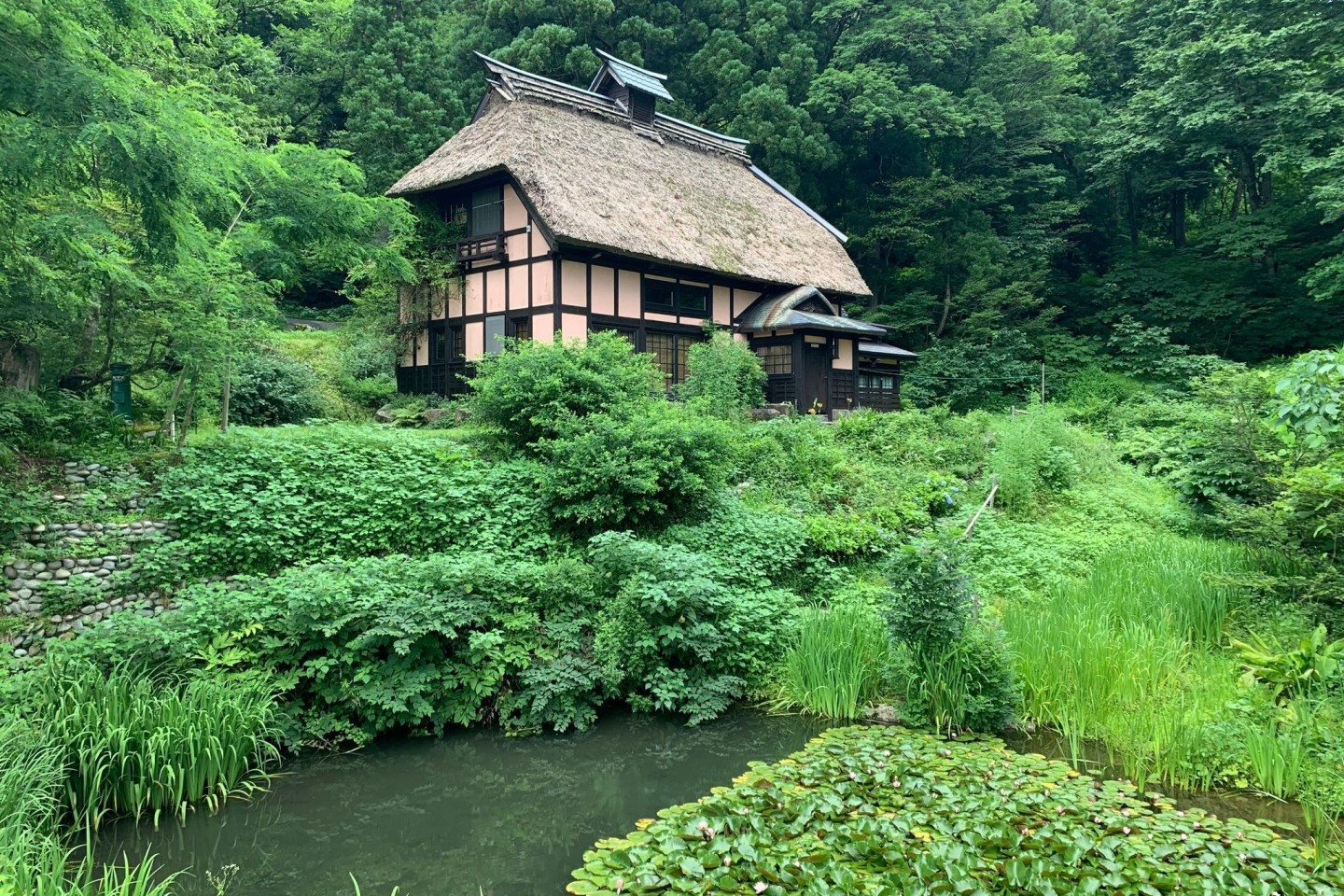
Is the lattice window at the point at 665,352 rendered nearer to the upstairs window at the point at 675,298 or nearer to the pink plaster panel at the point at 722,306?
the upstairs window at the point at 675,298

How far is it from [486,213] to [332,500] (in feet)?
35.9

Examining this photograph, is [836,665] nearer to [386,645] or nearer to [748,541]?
[748,541]

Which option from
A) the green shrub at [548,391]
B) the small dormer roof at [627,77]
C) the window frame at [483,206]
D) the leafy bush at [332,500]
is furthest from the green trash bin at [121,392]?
the small dormer roof at [627,77]

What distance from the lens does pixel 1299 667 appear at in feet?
18.4

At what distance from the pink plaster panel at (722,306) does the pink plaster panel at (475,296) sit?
5692 millimetres

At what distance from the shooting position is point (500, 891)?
14.3 feet

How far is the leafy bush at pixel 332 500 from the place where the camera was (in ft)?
25.1

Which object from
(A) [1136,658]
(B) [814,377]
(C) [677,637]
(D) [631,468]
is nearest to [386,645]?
(C) [677,637]

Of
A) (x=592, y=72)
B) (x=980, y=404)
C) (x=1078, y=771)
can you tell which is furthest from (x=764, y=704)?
(x=592, y=72)

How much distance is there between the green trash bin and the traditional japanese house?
7.60 m

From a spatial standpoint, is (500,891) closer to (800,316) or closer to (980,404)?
(800,316)

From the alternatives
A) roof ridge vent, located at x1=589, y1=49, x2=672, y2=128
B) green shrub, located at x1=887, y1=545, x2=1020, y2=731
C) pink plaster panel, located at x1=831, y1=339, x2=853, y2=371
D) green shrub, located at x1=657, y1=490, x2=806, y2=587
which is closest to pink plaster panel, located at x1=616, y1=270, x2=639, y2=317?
roof ridge vent, located at x1=589, y1=49, x2=672, y2=128

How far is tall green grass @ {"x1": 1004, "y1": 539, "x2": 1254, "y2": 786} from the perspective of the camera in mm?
5473

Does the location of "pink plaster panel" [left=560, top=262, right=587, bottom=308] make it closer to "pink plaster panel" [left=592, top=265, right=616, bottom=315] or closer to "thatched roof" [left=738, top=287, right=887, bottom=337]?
"pink plaster panel" [left=592, top=265, right=616, bottom=315]
